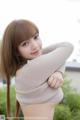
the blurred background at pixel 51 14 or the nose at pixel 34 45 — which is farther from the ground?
the nose at pixel 34 45

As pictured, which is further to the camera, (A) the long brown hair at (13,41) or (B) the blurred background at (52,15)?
(B) the blurred background at (52,15)

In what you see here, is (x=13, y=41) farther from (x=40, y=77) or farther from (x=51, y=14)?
(x=51, y=14)

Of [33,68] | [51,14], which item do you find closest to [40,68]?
[33,68]

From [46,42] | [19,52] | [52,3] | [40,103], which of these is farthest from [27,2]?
[40,103]

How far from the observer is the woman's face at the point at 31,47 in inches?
31.1

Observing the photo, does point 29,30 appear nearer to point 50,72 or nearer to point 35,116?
point 50,72

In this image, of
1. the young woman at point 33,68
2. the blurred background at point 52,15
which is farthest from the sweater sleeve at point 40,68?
the blurred background at point 52,15

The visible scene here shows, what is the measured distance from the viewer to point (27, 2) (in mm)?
1388

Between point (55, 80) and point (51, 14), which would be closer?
point (55, 80)

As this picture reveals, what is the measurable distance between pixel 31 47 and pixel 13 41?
0.06 metres

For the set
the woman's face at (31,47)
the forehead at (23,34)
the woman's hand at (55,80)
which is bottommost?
the woman's hand at (55,80)

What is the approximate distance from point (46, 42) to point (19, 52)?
57 cm

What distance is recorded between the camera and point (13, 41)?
787mm

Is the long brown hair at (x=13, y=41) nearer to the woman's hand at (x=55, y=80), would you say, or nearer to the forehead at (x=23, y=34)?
the forehead at (x=23, y=34)
